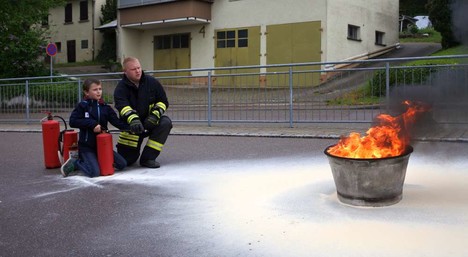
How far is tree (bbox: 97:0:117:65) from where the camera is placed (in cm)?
3459

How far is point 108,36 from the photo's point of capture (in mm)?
35469

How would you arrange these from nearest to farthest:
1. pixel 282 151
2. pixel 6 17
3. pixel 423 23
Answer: pixel 282 151 → pixel 6 17 → pixel 423 23

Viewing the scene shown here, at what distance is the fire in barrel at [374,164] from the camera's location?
422 centimetres

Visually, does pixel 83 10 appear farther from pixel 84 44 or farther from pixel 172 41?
pixel 172 41

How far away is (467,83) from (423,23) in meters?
40.2

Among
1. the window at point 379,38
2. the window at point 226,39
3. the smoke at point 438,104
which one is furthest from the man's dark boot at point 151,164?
the window at point 379,38

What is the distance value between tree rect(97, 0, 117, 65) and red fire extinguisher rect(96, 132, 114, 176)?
2854 centimetres

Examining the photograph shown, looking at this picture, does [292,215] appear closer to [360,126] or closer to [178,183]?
[178,183]

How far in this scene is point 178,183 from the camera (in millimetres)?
5688

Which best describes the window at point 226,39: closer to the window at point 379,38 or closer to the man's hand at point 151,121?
the window at point 379,38

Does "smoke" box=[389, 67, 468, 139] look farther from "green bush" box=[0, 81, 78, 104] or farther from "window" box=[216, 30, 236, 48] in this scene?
"window" box=[216, 30, 236, 48]

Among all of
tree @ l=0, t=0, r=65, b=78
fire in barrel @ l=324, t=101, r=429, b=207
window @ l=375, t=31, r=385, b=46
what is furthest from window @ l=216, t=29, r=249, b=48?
fire in barrel @ l=324, t=101, r=429, b=207

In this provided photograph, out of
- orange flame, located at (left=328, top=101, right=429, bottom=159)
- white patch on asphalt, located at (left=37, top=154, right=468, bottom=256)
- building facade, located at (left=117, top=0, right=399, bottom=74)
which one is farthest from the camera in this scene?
building facade, located at (left=117, top=0, right=399, bottom=74)

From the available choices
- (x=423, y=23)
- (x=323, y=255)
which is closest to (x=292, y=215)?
(x=323, y=255)
